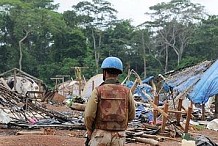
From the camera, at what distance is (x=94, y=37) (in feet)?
176

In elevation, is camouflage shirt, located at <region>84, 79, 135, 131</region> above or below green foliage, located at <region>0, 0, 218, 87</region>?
below

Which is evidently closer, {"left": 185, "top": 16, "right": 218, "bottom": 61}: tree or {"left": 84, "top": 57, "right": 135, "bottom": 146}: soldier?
{"left": 84, "top": 57, "right": 135, "bottom": 146}: soldier

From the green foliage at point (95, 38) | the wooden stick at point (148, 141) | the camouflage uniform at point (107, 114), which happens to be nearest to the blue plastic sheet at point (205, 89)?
the wooden stick at point (148, 141)

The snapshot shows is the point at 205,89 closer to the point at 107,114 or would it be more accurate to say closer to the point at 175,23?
the point at 107,114

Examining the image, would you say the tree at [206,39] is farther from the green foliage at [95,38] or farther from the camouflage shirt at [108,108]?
the camouflage shirt at [108,108]

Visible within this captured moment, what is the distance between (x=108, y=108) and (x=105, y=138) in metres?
0.34

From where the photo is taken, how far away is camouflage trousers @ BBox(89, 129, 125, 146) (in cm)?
510

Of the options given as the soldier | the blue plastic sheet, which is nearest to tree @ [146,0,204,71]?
the blue plastic sheet

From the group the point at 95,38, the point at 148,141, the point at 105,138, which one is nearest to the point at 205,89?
the point at 148,141

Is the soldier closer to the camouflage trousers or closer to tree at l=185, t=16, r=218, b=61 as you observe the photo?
the camouflage trousers

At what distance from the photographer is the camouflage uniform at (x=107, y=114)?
16.5 ft

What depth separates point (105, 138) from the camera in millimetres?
5102

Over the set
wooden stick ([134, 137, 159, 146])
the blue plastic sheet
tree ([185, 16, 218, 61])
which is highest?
tree ([185, 16, 218, 61])

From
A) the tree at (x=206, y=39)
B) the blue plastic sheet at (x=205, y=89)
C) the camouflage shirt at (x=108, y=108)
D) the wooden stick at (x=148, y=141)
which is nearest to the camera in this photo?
the camouflage shirt at (x=108, y=108)
